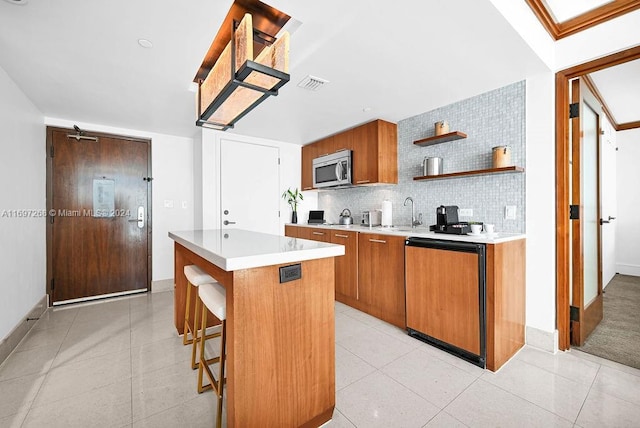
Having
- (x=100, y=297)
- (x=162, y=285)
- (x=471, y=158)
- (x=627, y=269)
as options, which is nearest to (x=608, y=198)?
(x=627, y=269)

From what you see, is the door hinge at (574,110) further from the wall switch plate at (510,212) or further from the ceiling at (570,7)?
the wall switch plate at (510,212)

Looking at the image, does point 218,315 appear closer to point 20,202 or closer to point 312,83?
point 312,83

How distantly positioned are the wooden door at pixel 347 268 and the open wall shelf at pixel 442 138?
1.19m

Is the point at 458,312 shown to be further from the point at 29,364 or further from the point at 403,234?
the point at 29,364

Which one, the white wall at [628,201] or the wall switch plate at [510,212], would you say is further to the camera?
the white wall at [628,201]

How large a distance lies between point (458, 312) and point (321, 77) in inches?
84.0

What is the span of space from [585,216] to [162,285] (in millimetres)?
4865

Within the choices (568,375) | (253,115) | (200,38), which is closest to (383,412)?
(568,375)

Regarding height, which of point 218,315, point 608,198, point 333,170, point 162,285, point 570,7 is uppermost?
point 570,7

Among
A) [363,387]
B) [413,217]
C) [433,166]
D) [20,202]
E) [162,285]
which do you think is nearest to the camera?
[363,387]

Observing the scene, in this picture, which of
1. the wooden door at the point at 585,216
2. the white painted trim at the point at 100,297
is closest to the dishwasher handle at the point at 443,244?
the wooden door at the point at 585,216

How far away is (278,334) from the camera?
127 centimetres

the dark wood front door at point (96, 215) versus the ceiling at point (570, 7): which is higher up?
the ceiling at point (570, 7)

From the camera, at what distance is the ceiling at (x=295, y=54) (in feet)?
5.02
